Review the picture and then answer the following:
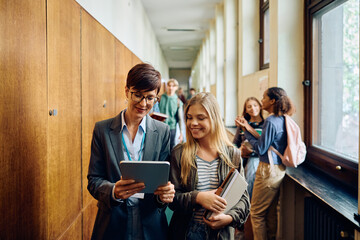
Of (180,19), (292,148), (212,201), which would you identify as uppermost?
(180,19)

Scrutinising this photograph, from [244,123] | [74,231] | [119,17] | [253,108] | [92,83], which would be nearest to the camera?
[74,231]

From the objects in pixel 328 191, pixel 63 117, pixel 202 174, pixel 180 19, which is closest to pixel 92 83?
pixel 63 117

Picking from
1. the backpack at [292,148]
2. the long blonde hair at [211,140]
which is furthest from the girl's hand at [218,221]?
the backpack at [292,148]

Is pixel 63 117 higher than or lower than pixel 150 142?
higher

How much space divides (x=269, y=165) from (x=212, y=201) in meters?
1.41

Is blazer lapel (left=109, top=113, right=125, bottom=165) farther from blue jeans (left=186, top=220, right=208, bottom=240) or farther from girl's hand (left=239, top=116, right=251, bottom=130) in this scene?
girl's hand (left=239, top=116, right=251, bottom=130)

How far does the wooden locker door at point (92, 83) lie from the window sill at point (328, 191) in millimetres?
1919

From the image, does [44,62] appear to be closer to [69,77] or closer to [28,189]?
[69,77]

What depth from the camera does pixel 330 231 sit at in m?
1.94

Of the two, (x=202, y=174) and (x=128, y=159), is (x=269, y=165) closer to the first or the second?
(x=202, y=174)

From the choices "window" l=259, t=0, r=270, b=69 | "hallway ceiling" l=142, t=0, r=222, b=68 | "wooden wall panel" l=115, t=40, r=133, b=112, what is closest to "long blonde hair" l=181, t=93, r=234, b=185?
"wooden wall panel" l=115, t=40, r=133, b=112

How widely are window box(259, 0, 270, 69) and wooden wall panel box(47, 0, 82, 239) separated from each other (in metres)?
3.38

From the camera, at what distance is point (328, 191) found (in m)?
1.99

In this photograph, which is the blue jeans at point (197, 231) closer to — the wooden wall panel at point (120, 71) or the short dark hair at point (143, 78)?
the short dark hair at point (143, 78)
